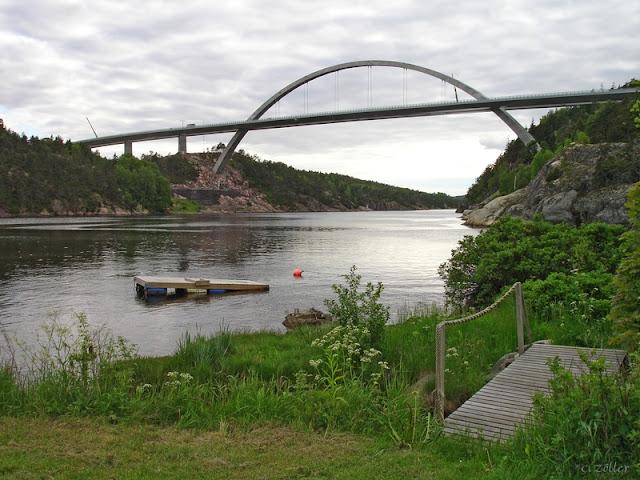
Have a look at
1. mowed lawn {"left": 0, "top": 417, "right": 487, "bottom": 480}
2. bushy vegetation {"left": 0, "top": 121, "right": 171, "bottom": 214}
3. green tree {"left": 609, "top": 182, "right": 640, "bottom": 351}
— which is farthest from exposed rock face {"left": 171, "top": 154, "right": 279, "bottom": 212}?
mowed lawn {"left": 0, "top": 417, "right": 487, "bottom": 480}

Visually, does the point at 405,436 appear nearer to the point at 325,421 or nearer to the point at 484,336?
the point at 325,421

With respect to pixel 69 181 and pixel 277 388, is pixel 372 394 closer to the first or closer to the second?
pixel 277 388

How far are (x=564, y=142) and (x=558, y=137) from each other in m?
16.6

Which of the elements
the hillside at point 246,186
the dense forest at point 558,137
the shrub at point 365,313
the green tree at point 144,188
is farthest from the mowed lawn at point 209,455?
the hillside at point 246,186

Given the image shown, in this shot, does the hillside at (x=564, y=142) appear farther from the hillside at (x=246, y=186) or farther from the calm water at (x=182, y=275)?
the hillside at (x=246, y=186)

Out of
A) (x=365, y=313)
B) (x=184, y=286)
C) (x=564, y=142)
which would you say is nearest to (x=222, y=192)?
(x=564, y=142)

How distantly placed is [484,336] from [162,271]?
19019 millimetres

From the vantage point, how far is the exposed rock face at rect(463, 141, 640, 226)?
37438 millimetres

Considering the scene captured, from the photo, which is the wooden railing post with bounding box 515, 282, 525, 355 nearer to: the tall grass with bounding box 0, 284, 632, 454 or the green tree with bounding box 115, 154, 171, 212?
the tall grass with bounding box 0, 284, 632, 454

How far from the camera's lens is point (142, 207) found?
11656 cm

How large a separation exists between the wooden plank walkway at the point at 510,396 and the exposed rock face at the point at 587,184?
105 feet

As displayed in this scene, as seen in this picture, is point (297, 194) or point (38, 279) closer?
point (38, 279)

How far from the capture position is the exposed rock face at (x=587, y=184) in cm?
3744

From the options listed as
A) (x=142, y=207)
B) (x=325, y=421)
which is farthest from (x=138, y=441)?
(x=142, y=207)
